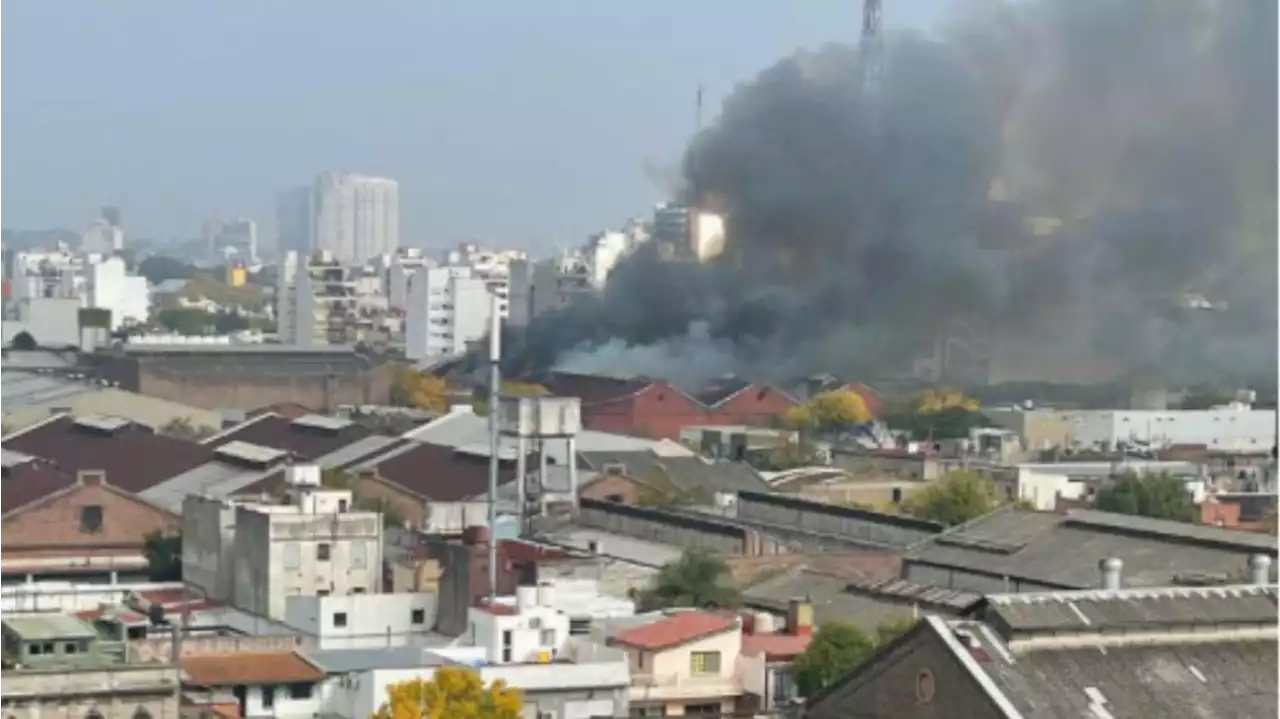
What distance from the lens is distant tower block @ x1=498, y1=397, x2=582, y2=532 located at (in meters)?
29.8

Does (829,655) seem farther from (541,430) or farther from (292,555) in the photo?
(541,430)

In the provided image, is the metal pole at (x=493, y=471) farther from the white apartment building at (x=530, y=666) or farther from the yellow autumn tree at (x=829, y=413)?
the yellow autumn tree at (x=829, y=413)

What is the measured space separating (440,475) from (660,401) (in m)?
16.5

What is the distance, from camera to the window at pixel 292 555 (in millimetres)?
24281

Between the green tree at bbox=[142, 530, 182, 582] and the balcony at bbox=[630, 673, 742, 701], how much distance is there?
362 inches

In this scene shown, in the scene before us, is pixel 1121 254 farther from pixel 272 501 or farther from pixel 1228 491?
pixel 272 501

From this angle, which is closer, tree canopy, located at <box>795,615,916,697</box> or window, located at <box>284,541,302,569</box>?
tree canopy, located at <box>795,615,916,697</box>

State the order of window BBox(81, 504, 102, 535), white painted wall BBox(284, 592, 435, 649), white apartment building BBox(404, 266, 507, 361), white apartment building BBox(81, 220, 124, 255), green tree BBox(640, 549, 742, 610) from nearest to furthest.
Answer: white painted wall BBox(284, 592, 435, 649)
green tree BBox(640, 549, 742, 610)
window BBox(81, 504, 102, 535)
white apartment building BBox(404, 266, 507, 361)
white apartment building BBox(81, 220, 124, 255)

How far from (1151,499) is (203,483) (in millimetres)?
10378

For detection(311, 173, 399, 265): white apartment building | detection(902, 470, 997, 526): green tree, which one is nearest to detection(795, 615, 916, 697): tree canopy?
detection(902, 470, 997, 526): green tree

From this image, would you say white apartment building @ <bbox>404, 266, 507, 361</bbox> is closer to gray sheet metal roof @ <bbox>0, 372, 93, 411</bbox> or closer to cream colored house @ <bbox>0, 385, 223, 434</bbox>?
gray sheet metal roof @ <bbox>0, 372, 93, 411</bbox>

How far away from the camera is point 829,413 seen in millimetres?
47625

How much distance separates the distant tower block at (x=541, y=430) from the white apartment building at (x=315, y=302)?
41541mm

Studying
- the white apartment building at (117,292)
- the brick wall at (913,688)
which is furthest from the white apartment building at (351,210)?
the brick wall at (913,688)
